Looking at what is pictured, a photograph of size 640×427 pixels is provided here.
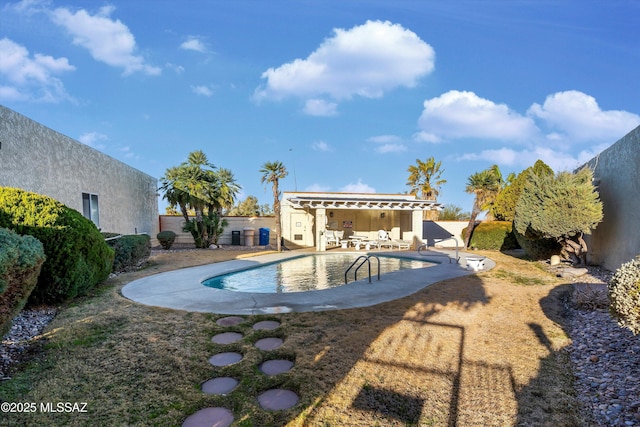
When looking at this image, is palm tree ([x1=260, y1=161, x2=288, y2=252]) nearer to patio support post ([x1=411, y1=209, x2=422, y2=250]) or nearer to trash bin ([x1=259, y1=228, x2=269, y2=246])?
trash bin ([x1=259, y1=228, x2=269, y2=246])

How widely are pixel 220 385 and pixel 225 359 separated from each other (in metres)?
0.55

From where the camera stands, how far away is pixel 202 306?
5691mm

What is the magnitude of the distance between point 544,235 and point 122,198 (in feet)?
56.6

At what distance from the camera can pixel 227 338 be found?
4.28 meters

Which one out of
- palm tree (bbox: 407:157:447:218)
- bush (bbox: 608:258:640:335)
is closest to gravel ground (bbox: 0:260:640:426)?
bush (bbox: 608:258:640:335)

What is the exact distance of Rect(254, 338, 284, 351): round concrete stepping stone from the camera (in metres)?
4.01

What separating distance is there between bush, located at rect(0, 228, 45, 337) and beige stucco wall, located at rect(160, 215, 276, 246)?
16.8 m

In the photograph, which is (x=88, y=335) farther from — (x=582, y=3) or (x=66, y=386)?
(x=582, y=3)

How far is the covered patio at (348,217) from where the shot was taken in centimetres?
1694

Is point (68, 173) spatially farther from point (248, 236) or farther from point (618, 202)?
point (618, 202)

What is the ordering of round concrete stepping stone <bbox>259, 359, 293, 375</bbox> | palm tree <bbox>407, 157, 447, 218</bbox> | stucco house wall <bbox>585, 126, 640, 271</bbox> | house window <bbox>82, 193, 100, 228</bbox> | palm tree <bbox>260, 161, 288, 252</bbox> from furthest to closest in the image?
palm tree <bbox>407, 157, 447, 218</bbox> → palm tree <bbox>260, 161, 288, 252</bbox> → house window <bbox>82, 193, 100, 228</bbox> → stucco house wall <bbox>585, 126, 640, 271</bbox> → round concrete stepping stone <bbox>259, 359, 293, 375</bbox>

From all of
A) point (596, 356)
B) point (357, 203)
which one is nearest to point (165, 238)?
point (357, 203)

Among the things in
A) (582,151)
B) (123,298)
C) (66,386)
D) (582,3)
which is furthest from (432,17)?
(66,386)

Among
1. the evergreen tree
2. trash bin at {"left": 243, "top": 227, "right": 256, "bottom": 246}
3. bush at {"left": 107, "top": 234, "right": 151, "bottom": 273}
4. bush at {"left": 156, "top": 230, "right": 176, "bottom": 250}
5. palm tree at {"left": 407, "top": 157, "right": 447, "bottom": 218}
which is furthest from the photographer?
palm tree at {"left": 407, "top": 157, "right": 447, "bottom": 218}
